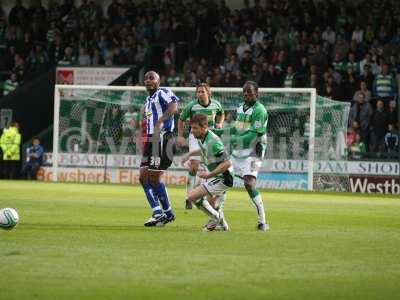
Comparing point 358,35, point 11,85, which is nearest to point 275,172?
point 358,35

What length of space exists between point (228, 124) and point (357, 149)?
358 centimetres

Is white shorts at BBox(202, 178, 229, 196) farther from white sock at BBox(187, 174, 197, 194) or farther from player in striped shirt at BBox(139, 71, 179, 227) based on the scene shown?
white sock at BBox(187, 174, 197, 194)

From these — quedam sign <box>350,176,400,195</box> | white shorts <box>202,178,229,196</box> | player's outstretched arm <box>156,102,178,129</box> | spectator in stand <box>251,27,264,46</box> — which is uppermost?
spectator in stand <box>251,27,264,46</box>

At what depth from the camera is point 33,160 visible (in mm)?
31297

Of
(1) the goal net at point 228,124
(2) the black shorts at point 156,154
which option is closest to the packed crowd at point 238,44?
(1) the goal net at point 228,124

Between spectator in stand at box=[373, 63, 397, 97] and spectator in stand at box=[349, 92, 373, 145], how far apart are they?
64 centimetres

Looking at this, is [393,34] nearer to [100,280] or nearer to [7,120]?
[7,120]

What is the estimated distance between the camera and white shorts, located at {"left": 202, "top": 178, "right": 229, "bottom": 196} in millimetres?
13873

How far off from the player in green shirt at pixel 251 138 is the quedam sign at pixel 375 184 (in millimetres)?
13029

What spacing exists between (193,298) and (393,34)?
2320 centimetres

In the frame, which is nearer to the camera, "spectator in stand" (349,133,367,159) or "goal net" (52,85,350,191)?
"goal net" (52,85,350,191)

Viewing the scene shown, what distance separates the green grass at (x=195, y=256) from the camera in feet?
28.5

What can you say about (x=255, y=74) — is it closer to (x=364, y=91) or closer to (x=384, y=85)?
(x=364, y=91)

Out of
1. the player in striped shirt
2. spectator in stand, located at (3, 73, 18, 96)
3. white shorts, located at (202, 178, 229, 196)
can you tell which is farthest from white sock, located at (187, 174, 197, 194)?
spectator in stand, located at (3, 73, 18, 96)
